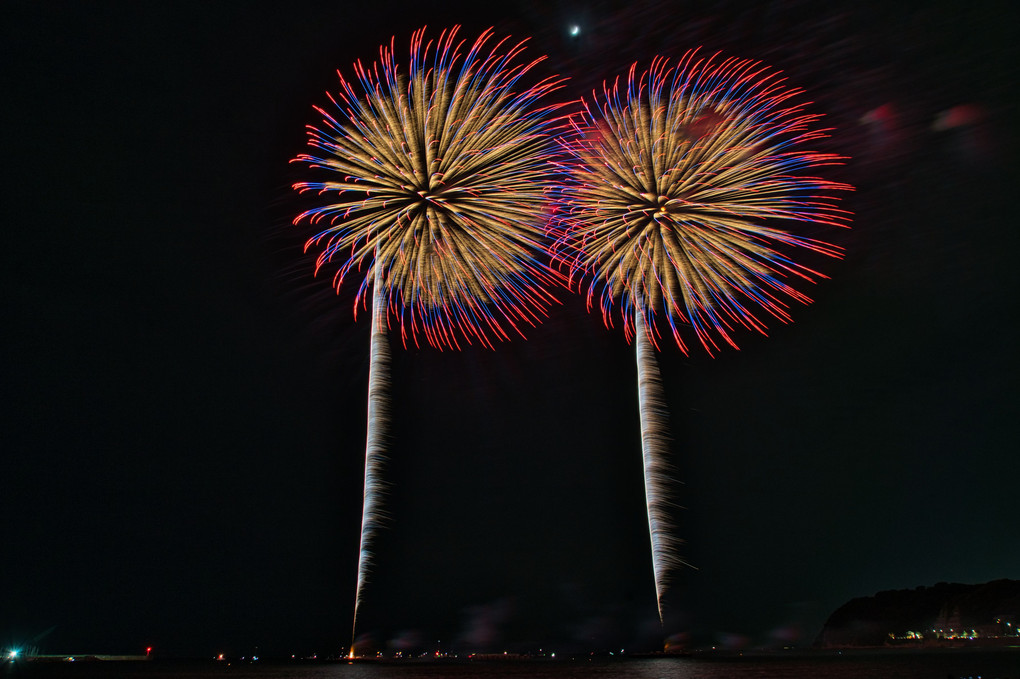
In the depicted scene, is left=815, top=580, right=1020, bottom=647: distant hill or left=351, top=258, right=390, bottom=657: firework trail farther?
left=815, top=580, right=1020, bottom=647: distant hill

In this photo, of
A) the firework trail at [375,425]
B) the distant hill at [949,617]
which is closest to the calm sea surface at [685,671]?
the firework trail at [375,425]

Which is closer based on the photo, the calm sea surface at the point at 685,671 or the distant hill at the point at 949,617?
the calm sea surface at the point at 685,671

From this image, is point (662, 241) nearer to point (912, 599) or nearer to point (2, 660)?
point (2, 660)

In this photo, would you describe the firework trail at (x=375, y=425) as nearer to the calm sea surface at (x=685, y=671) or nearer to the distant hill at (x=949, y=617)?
the calm sea surface at (x=685, y=671)

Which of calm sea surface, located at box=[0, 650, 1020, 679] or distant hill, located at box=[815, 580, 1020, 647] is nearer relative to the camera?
calm sea surface, located at box=[0, 650, 1020, 679]

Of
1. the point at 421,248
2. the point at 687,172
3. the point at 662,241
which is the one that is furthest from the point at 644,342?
the point at 421,248

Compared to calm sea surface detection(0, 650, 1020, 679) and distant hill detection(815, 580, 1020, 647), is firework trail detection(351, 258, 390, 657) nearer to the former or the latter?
calm sea surface detection(0, 650, 1020, 679)

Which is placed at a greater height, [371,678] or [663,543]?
[663,543]

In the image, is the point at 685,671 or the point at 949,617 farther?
the point at 949,617

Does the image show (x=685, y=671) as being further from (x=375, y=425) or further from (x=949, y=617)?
(x=949, y=617)

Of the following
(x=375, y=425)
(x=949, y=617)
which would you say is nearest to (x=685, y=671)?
(x=375, y=425)

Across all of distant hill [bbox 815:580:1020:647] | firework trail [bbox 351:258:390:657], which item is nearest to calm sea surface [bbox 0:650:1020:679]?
firework trail [bbox 351:258:390:657]
